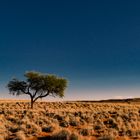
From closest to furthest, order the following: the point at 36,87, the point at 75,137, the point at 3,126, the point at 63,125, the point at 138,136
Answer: the point at 75,137, the point at 138,136, the point at 3,126, the point at 63,125, the point at 36,87

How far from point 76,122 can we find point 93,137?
751 centimetres

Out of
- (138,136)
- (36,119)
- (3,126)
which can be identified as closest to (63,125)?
(36,119)

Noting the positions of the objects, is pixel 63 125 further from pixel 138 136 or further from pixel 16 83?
pixel 16 83

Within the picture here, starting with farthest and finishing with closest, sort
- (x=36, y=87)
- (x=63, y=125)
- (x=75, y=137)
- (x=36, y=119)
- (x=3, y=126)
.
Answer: (x=36, y=87) → (x=36, y=119) → (x=63, y=125) → (x=3, y=126) → (x=75, y=137)

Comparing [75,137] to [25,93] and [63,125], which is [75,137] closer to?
[63,125]

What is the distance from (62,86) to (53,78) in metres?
2.29

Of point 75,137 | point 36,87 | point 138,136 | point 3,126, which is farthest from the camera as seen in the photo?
point 36,87

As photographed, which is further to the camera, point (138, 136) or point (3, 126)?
point (3, 126)

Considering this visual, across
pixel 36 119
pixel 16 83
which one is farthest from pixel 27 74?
pixel 36 119

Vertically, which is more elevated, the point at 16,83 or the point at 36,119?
the point at 16,83

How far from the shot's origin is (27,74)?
67438 mm

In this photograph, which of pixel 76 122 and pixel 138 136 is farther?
pixel 76 122

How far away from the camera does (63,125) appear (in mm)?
31719

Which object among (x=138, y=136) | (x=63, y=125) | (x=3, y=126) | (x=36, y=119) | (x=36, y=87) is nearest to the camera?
(x=138, y=136)
